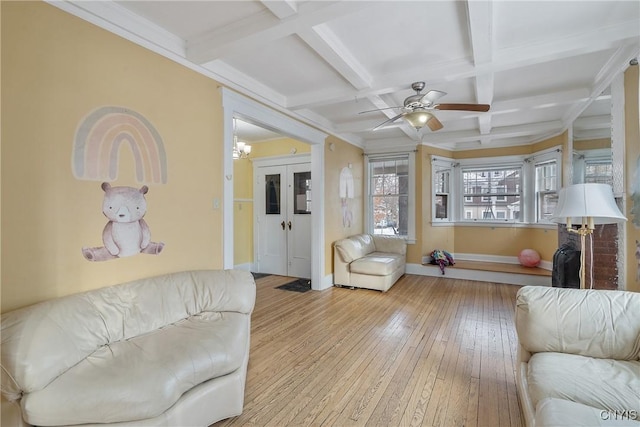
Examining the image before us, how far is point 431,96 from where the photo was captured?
2762 mm

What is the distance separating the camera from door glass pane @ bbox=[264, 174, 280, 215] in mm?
5762

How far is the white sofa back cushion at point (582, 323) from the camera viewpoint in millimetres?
1683

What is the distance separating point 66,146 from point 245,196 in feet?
13.5

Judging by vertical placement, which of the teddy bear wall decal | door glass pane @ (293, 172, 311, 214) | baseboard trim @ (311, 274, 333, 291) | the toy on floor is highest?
door glass pane @ (293, 172, 311, 214)

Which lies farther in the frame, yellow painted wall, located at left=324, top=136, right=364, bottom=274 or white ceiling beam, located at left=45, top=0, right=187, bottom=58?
yellow painted wall, located at left=324, top=136, right=364, bottom=274

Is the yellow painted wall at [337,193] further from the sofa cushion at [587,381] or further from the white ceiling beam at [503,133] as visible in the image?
the sofa cushion at [587,381]

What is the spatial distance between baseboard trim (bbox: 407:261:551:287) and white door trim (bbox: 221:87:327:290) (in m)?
2.26

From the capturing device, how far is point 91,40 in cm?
200

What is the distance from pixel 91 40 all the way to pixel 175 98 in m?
0.65

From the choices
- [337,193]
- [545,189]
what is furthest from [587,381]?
[545,189]

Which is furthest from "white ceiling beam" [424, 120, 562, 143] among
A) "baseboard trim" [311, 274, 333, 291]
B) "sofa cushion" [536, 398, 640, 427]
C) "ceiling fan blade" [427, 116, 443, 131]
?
"sofa cushion" [536, 398, 640, 427]

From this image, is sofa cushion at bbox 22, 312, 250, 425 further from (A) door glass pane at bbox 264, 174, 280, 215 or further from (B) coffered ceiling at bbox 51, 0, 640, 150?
(A) door glass pane at bbox 264, 174, 280, 215

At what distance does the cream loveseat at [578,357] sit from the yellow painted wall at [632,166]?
84 centimetres

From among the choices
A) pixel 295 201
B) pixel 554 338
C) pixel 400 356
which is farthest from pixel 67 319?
pixel 295 201
